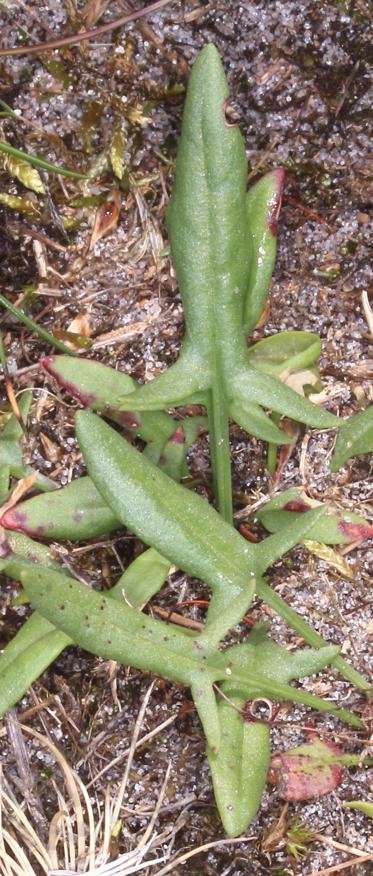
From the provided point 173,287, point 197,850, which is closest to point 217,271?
point 173,287

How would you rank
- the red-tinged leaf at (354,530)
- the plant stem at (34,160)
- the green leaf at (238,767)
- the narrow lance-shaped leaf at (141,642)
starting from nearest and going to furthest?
the narrow lance-shaped leaf at (141,642) < the green leaf at (238,767) < the plant stem at (34,160) < the red-tinged leaf at (354,530)

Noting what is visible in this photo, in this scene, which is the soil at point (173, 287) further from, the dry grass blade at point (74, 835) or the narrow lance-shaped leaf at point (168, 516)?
the narrow lance-shaped leaf at point (168, 516)

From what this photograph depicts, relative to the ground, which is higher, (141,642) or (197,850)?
(141,642)

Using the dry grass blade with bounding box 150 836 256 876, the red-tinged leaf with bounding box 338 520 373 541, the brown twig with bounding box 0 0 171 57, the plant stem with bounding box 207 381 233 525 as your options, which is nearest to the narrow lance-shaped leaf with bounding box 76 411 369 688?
the plant stem with bounding box 207 381 233 525

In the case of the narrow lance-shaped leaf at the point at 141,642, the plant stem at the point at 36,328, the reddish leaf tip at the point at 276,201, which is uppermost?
the reddish leaf tip at the point at 276,201

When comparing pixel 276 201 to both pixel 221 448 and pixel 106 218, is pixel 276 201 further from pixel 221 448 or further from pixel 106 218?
pixel 221 448

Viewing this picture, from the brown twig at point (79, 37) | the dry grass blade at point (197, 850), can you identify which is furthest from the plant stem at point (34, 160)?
the dry grass blade at point (197, 850)

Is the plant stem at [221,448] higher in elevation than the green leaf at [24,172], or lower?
lower
